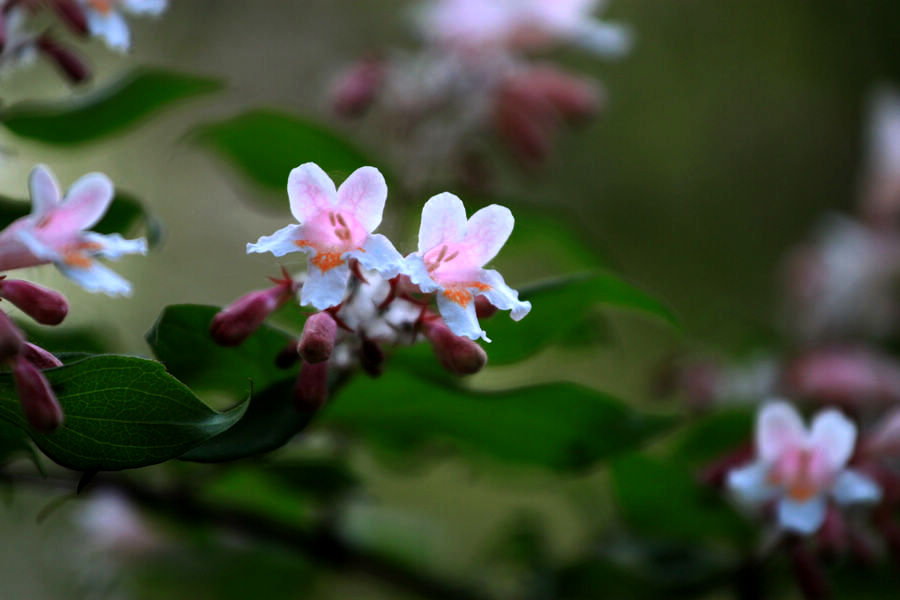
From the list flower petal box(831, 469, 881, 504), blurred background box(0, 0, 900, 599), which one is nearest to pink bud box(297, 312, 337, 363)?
flower petal box(831, 469, 881, 504)

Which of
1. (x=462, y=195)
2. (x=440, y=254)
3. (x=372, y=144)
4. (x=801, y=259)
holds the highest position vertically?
(x=372, y=144)

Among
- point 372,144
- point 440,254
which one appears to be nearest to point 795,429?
point 440,254

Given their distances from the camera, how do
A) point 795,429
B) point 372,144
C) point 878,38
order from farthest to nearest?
point 878,38
point 372,144
point 795,429

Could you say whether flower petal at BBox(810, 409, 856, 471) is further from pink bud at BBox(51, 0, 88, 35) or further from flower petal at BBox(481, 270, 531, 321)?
pink bud at BBox(51, 0, 88, 35)

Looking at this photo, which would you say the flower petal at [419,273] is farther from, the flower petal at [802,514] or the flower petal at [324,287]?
the flower petal at [802,514]

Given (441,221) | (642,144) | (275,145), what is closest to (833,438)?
(441,221)

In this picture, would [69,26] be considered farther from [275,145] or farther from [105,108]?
[275,145]

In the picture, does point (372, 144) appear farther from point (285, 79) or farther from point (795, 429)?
point (795, 429)
